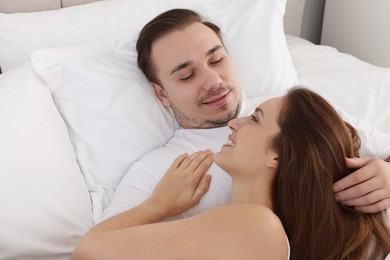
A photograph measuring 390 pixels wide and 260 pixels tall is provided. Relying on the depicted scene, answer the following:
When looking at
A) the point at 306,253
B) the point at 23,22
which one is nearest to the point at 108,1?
the point at 23,22

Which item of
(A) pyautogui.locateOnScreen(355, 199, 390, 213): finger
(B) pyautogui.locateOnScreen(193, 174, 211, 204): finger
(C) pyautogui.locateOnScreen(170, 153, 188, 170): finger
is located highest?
(C) pyautogui.locateOnScreen(170, 153, 188, 170): finger

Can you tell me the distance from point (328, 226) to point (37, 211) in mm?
712

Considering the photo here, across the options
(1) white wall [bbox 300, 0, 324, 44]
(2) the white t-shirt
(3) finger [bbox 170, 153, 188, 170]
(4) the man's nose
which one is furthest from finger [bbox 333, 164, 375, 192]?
(1) white wall [bbox 300, 0, 324, 44]

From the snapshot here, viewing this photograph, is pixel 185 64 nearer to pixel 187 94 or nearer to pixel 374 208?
pixel 187 94

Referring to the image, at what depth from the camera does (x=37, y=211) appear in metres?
1.20

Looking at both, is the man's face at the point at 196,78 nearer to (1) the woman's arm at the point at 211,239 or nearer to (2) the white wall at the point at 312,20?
(1) the woman's arm at the point at 211,239

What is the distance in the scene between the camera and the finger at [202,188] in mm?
1230

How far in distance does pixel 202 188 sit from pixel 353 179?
1.25ft

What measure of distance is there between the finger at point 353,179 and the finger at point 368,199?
37mm

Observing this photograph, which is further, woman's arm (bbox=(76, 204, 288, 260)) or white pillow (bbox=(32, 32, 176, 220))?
white pillow (bbox=(32, 32, 176, 220))

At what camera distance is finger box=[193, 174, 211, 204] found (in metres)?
1.23

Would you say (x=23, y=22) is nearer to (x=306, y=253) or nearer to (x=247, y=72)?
(x=247, y=72)

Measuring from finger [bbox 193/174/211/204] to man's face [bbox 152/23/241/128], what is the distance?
288 millimetres

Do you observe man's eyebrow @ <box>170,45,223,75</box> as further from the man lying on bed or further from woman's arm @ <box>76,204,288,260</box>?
woman's arm @ <box>76,204,288,260</box>
